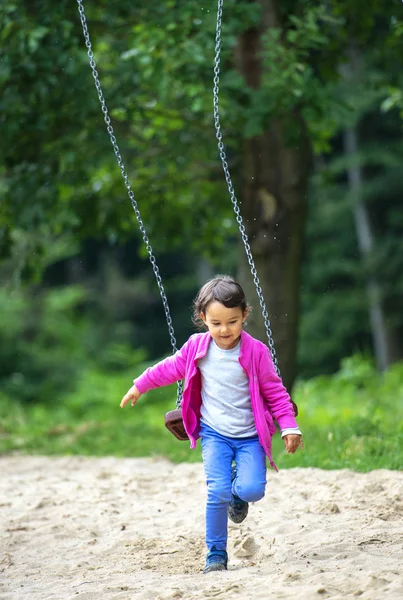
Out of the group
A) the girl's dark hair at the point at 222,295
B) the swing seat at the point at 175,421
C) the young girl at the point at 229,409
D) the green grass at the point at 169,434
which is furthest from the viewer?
the green grass at the point at 169,434

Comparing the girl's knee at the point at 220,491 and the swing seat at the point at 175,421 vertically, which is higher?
the swing seat at the point at 175,421

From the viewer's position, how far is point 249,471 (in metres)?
4.39

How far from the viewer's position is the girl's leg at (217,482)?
14.5ft

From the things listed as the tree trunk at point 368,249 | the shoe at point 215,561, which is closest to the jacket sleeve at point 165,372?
the shoe at point 215,561

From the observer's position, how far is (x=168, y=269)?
3052 cm

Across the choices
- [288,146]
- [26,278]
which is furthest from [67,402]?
[288,146]

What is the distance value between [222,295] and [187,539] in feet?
5.73

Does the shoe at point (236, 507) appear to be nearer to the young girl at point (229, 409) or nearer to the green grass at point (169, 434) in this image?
the young girl at point (229, 409)

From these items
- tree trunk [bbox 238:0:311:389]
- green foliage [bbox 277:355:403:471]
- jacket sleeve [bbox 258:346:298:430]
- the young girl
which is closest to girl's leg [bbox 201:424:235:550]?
the young girl

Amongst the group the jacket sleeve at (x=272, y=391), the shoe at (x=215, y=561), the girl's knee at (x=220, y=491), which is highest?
the jacket sleeve at (x=272, y=391)

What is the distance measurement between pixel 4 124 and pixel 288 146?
2562mm

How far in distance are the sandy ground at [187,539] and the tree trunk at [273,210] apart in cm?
218

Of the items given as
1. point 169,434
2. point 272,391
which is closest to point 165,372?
point 272,391

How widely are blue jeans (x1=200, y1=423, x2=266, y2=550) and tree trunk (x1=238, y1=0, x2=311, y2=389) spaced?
4.67 m
